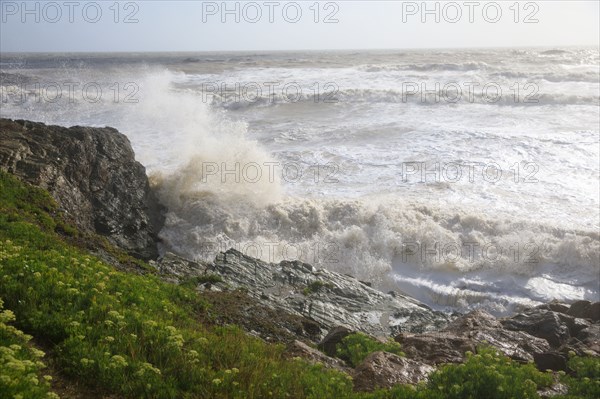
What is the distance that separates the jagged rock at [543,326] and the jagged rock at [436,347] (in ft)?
7.40

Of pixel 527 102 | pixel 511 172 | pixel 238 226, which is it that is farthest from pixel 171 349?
pixel 527 102

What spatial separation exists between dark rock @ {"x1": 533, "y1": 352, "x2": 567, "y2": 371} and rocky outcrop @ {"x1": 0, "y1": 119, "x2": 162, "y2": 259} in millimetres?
10818

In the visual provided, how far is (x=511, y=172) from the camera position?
80.1 feet

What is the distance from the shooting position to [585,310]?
40.4 feet

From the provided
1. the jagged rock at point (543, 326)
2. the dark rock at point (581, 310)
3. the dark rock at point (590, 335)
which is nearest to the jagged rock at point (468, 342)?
the jagged rock at point (543, 326)

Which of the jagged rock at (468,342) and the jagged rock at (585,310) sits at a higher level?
the jagged rock at (468,342)

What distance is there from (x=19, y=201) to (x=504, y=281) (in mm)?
13122

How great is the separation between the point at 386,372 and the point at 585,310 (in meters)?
7.61

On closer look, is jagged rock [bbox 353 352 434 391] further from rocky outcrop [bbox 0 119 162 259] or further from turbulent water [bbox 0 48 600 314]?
rocky outcrop [bbox 0 119 162 259]

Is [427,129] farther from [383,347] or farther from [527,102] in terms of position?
[383,347]

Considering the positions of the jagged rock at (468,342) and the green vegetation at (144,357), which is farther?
the jagged rock at (468,342)

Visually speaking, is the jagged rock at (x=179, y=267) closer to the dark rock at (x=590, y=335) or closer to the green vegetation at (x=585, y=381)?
the green vegetation at (x=585, y=381)

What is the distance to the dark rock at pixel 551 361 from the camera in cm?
859

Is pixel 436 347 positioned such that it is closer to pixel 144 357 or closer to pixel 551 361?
pixel 551 361
